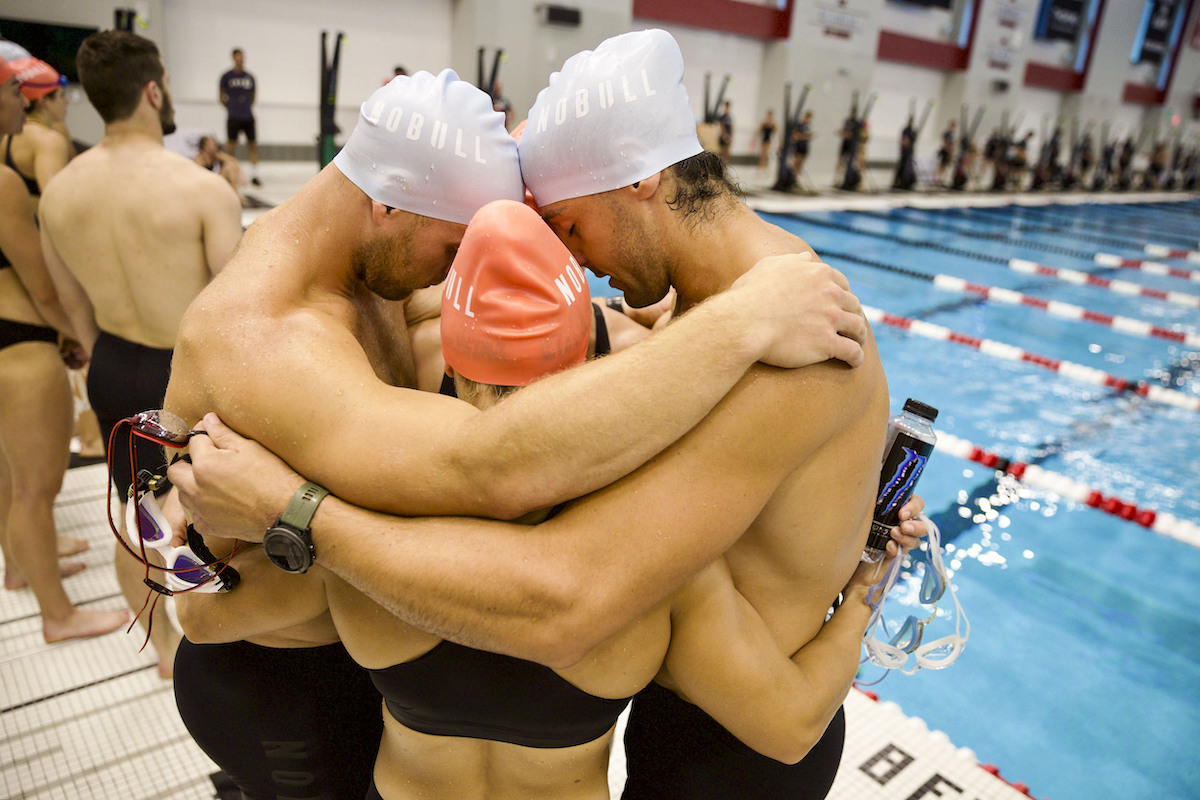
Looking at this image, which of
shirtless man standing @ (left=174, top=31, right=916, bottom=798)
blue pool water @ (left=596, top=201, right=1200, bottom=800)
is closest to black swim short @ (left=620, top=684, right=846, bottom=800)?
shirtless man standing @ (left=174, top=31, right=916, bottom=798)

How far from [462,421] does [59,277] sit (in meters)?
2.36

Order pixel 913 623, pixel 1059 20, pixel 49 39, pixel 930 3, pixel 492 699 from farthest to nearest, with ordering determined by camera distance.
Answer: pixel 1059 20 → pixel 930 3 → pixel 49 39 → pixel 913 623 → pixel 492 699

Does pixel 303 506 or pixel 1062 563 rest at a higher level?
pixel 303 506

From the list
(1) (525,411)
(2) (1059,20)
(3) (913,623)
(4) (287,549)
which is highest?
(2) (1059,20)

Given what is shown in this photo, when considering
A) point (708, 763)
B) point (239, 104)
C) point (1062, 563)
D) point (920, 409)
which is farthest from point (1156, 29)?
point (708, 763)

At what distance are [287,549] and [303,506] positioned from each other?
0.06 metres

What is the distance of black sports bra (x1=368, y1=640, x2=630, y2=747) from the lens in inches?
45.1

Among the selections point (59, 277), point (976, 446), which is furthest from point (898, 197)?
point (59, 277)

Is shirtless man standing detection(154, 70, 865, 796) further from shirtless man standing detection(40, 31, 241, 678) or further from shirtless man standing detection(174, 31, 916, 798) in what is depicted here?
shirtless man standing detection(40, 31, 241, 678)

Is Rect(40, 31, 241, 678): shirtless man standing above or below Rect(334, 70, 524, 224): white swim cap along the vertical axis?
below

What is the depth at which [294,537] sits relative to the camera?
1.08 metres

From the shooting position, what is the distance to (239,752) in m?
1.61

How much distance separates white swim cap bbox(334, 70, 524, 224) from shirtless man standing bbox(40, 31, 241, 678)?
4.76ft

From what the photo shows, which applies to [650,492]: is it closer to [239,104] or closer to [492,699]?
[492,699]
